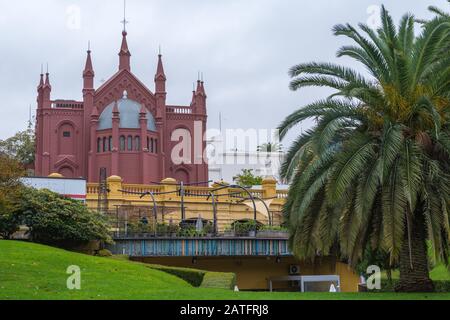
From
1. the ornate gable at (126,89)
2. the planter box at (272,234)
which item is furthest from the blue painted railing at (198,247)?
the ornate gable at (126,89)

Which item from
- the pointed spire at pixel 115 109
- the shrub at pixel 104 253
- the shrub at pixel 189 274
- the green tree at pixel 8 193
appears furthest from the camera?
→ the pointed spire at pixel 115 109

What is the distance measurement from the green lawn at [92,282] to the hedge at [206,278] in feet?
3.19

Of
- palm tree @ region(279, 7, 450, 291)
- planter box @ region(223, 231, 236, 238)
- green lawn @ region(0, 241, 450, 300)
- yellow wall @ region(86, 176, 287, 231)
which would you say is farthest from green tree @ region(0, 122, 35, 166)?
palm tree @ region(279, 7, 450, 291)

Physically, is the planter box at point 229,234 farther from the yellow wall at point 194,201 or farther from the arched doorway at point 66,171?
the arched doorway at point 66,171

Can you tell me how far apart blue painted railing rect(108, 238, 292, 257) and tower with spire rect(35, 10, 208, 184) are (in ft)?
110

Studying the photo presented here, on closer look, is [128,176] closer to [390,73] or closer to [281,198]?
[281,198]

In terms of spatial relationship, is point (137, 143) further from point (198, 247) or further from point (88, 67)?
point (198, 247)

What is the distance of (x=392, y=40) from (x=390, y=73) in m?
1.13

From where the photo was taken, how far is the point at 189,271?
31219mm

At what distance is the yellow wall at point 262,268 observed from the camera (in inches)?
1545

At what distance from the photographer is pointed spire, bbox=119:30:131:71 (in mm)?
79000

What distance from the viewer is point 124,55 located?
79688mm

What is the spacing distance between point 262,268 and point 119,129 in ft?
116
